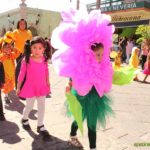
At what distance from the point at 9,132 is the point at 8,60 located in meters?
2.60

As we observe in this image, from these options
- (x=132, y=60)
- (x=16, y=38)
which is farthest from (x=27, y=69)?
(x=132, y=60)

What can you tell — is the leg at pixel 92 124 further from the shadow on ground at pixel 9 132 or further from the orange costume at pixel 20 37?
the orange costume at pixel 20 37

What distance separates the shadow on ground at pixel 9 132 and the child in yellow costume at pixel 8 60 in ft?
5.24

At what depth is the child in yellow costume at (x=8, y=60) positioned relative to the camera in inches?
287

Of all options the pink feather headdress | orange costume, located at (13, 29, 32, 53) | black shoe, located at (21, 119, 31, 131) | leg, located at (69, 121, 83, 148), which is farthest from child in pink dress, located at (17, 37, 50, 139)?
orange costume, located at (13, 29, 32, 53)

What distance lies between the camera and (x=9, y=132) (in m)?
5.27

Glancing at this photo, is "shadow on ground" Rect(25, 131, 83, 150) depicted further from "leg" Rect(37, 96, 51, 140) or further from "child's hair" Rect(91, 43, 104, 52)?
"child's hair" Rect(91, 43, 104, 52)

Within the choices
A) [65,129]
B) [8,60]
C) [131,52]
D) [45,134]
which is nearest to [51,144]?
[45,134]

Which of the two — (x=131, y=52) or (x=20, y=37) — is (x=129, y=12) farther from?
(x=20, y=37)

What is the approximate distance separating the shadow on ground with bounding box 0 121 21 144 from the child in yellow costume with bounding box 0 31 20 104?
1598mm

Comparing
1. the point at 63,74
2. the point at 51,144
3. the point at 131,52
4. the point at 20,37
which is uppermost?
the point at 20,37

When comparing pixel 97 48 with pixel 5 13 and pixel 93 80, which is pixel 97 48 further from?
pixel 5 13

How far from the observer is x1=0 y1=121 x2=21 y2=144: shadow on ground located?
491 cm

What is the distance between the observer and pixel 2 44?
289 inches
